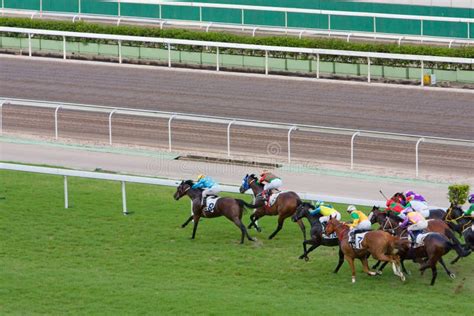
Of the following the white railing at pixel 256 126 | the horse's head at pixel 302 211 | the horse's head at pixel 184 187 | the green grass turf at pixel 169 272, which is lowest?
the green grass turf at pixel 169 272

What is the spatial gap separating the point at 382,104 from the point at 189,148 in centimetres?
462

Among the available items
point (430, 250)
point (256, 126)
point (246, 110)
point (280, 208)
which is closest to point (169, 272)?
point (280, 208)

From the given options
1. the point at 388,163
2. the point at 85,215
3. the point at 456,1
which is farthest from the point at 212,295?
the point at 456,1

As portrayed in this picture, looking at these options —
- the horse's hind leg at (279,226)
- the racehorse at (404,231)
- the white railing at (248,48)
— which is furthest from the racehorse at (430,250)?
the white railing at (248,48)

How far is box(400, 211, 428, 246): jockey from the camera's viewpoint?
16.4 metres

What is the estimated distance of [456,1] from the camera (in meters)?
34.2

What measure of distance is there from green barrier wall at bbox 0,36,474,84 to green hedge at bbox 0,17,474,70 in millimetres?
190

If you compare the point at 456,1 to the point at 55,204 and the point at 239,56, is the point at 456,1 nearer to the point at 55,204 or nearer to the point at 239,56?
the point at 239,56

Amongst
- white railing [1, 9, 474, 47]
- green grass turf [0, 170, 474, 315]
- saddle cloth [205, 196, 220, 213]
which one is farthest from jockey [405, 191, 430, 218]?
white railing [1, 9, 474, 47]

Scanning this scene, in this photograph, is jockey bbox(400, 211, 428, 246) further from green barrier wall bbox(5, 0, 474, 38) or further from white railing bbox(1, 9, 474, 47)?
green barrier wall bbox(5, 0, 474, 38)

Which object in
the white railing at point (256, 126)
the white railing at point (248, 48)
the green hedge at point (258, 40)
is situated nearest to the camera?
the white railing at point (256, 126)

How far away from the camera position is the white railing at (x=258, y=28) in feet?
107

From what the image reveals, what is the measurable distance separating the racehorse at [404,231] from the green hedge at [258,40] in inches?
478

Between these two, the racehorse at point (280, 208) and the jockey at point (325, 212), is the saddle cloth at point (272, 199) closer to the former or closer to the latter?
the racehorse at point (280, 208)
